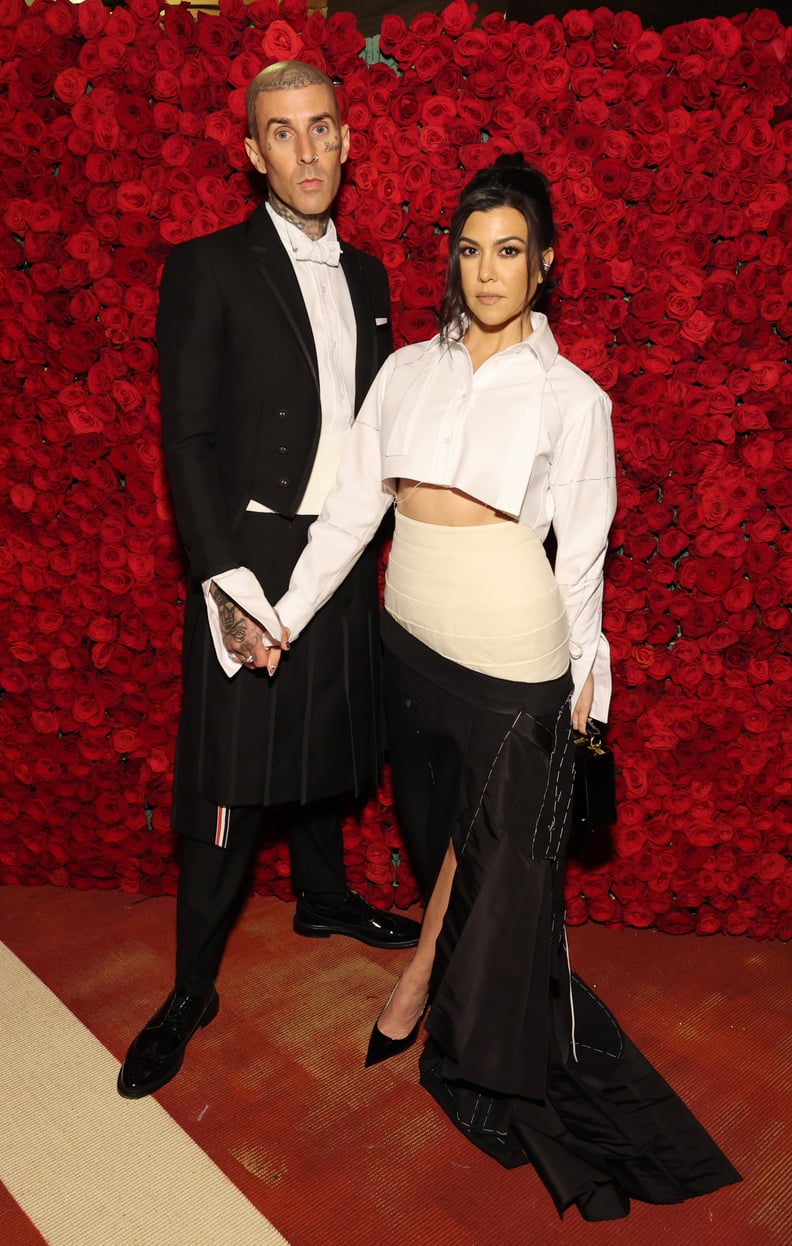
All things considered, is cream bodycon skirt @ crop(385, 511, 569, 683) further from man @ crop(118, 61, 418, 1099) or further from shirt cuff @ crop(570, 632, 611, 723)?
man @ crop(118, 61, 418, 1099)

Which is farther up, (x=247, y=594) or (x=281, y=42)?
(x=281, y=42)

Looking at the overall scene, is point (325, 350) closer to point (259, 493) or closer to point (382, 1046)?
point (259, 493)

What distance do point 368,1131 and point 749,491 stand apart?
1648mm

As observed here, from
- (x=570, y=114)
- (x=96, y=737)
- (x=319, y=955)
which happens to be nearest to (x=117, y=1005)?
(x=319, y=955)

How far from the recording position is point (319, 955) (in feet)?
8.70

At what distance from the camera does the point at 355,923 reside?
2707 mm

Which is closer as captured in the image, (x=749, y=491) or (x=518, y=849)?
(x=518, y=849)

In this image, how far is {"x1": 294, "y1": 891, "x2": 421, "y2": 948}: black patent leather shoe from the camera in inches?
105

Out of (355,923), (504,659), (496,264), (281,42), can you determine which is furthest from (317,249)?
(355,923)

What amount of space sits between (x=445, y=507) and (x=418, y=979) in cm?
105

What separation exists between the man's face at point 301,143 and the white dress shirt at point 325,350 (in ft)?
0.29

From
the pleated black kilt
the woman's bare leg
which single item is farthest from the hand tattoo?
the woman's bare leg

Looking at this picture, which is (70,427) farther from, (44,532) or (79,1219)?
(79,1219)

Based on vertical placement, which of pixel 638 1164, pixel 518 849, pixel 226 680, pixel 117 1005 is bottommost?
pixel 117 1005
